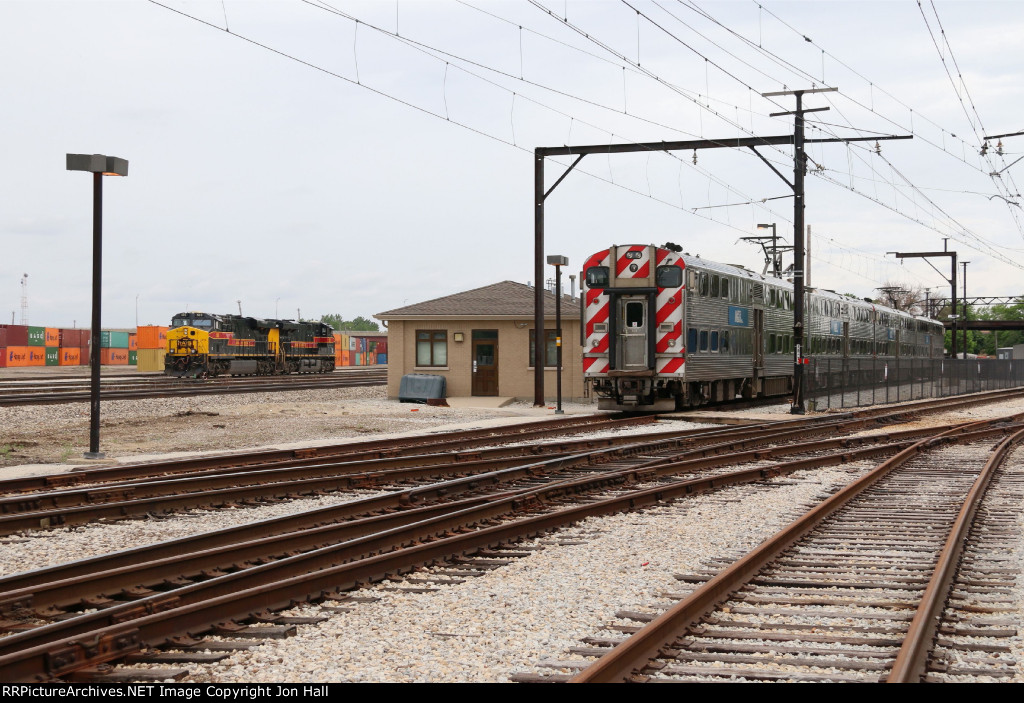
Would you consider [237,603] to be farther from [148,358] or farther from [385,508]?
[148,358]

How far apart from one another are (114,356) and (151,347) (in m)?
13.7

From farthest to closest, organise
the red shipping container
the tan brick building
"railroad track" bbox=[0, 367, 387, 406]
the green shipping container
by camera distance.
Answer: the green shipping container, the red shipping container, the tan brick building, "railroad track" bbox=[0, 367, 387, 406]

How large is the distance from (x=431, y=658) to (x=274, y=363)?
52273 millimetres

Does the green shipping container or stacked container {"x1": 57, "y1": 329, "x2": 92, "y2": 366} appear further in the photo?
the green shipping container

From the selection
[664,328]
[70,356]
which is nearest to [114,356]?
[70,356]

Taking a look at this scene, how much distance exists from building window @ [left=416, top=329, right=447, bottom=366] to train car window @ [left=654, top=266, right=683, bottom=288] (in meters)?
11.5

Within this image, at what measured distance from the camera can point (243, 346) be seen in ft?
173

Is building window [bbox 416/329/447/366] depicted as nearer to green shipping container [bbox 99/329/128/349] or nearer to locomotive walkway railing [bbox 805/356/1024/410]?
locomotive walkway railing [bbox 805/356/1024/410]

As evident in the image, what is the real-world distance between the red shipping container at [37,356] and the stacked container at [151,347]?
9.12 metres

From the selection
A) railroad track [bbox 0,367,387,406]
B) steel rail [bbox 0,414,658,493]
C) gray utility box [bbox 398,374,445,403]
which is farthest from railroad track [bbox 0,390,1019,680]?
gray utility box [bbox 398,374,445,403]

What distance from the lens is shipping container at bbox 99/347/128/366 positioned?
70875 mm

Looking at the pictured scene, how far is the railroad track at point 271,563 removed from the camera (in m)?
5.38

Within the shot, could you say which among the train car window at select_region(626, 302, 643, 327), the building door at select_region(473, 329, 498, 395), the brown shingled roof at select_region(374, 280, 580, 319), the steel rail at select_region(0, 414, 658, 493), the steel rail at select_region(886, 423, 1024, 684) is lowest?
the steel rail at select_region(886, 423, 1024, 684)

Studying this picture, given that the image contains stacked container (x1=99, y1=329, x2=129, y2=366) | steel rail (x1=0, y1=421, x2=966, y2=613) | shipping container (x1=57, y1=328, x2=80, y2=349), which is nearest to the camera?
steel rail (x1=0, y1=421, x2=966, y2=613)
